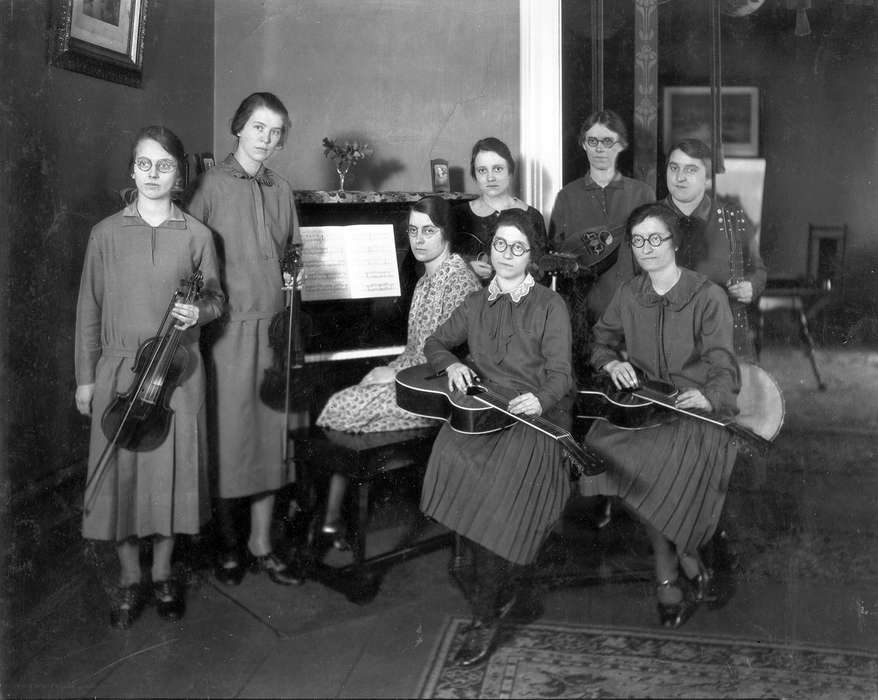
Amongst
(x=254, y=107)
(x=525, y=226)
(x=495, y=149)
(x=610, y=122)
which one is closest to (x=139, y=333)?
(x=254, y=107)

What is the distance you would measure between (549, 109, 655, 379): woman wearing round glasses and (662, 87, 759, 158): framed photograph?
0.19 metres

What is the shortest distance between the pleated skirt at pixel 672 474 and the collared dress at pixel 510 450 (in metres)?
0.17

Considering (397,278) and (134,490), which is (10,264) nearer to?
(134,490)

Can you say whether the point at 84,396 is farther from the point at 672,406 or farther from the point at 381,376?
the point at 672,406

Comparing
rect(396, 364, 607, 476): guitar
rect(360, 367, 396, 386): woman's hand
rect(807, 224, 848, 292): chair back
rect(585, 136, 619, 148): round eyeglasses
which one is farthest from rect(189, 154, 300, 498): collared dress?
rect(807, 224, 848, 292): chair back

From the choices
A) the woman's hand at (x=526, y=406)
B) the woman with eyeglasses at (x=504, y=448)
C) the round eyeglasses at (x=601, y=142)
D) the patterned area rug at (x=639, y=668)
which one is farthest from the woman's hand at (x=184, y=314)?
the round eyeglasses at (x=601, y=142)

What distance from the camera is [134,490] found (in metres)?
2.25

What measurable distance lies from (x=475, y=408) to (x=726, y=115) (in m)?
1.32

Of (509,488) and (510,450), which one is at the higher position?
(510,450)

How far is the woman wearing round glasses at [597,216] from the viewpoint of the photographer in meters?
2.52

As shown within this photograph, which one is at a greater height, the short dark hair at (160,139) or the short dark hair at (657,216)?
the short dark hair at (160,139)

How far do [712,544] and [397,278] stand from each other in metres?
1.45

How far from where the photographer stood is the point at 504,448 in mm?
2254

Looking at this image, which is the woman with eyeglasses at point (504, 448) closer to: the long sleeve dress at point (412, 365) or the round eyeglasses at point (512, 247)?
the round eyeglasses at point (512, 247)
